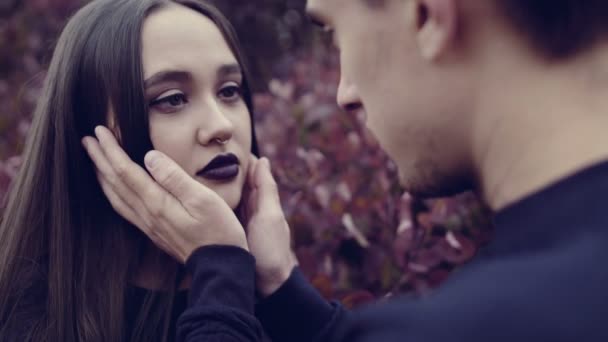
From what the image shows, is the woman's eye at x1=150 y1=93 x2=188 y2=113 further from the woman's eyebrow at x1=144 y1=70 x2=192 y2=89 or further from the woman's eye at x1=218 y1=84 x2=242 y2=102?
the woman's eye at x1=218 y1=84 x2=242 y2=102

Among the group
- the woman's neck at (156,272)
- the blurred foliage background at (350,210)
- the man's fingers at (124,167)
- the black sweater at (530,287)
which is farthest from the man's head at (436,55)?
the blurred foliage background at (350,210)

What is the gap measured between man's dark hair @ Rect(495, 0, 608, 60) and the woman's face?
40.6 inches

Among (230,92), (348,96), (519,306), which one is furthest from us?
(230,92)

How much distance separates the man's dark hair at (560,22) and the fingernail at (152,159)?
1101 millimetres

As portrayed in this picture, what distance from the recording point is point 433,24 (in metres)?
1.22

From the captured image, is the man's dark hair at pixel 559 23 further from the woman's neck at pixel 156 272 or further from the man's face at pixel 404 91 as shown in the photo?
the woman's neck at pixel 156 272

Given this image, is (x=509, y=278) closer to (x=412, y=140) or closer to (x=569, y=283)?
(x=569, y=283)

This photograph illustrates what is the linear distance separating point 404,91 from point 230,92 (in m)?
0.95

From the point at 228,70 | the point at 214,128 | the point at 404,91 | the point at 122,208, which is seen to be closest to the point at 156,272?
the point at 122,208

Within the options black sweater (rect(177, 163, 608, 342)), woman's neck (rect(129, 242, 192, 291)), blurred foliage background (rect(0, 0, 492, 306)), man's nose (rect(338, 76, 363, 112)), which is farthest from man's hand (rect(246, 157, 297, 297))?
black sweater (rect(177, 163, 608, 342))

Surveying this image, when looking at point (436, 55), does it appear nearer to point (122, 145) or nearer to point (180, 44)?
point (180, 44)

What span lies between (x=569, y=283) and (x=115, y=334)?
4.62 feet

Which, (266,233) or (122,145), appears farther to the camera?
(266,233)

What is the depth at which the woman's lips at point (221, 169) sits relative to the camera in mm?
2033
